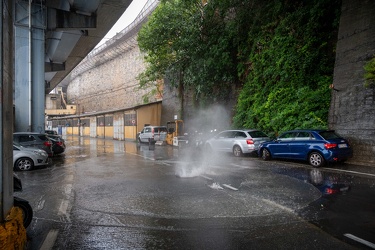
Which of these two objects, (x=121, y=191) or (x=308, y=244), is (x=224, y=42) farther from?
(x=308, y=244)

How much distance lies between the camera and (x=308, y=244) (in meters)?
4.14

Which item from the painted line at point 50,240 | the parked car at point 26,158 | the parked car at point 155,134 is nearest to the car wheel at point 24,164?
the parked car at point 26,158

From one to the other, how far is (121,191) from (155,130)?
2077 cm

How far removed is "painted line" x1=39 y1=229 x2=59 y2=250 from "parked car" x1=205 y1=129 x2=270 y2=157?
40.2 ft

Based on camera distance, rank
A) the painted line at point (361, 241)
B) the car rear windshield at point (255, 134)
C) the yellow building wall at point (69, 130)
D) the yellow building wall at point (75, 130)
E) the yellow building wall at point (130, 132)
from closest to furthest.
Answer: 1. the painted line at point (361, 241)
2. the car rear windshield at point (255, 134)
3. the yellow building wall at point (130, 132)
4. the yellow building wall at point (75, 130)
5. the yellow building wall at point (69, 130)

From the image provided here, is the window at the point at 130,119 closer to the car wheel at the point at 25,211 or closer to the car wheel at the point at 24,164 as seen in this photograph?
the car wheel at the point at 24,164

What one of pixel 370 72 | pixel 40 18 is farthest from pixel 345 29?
pixel 40 18

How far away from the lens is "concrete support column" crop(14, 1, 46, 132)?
17844mm

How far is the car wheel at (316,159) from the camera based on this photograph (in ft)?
38.3

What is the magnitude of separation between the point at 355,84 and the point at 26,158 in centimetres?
1471

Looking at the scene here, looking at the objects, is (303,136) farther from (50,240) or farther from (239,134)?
(50,240)

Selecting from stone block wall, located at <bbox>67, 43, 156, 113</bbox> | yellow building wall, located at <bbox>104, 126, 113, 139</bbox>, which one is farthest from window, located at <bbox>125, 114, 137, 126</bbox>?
yellow building wall, located at <bbox>104, 126, 113, 139</bbox>

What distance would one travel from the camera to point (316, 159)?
11.8 m

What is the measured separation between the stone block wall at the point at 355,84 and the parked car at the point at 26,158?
13548 millimetres
